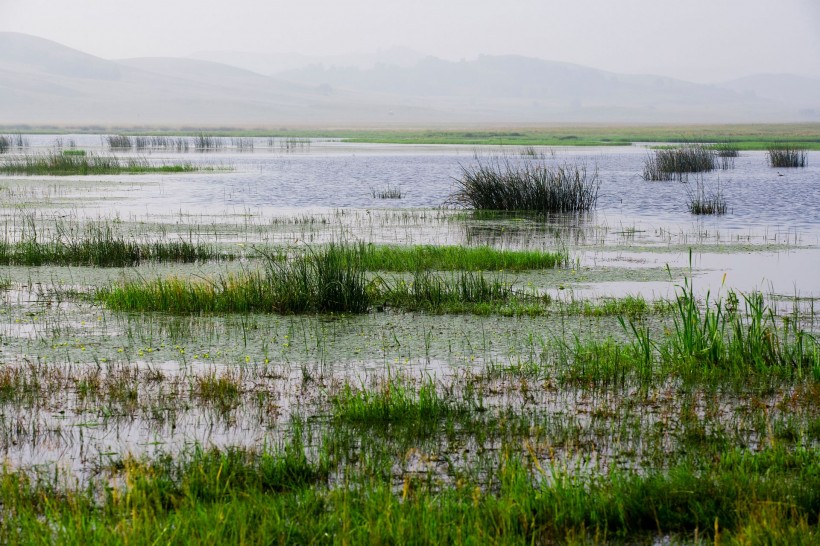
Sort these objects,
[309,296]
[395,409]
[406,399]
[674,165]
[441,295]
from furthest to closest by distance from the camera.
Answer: [674,165]
[441,295]
[309,296]
[406,399]
[395,409]

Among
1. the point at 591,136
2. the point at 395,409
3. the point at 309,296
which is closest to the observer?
the point at 395,409

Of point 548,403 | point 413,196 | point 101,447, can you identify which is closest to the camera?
point 101,447

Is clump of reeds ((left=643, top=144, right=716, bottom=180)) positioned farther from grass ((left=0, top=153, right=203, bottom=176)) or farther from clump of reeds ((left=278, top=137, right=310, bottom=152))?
clump of reeds ((left=278, top=137, right=310, bottom=152))

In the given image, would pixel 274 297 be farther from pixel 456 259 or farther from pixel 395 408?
pixel 395 408

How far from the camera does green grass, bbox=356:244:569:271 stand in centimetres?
1524

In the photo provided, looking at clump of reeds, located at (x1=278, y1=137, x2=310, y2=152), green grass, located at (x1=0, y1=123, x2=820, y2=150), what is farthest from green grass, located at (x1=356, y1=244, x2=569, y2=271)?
clump of reeds, located at (x1=278, y1=137, x2=310, y2=152)

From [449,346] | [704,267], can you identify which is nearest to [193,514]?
[449,346]

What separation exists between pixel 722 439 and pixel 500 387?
208 centimetres

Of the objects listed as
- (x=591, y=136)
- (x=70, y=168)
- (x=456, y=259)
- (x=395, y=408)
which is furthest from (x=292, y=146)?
(x=395, y=408)

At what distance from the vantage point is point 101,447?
658cm

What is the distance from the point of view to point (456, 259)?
1548 centimetres

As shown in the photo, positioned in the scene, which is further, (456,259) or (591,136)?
(591,136)

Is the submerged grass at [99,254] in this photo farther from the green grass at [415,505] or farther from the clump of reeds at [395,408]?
the green grass at [415,505]

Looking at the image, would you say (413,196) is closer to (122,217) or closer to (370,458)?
(122,217)
